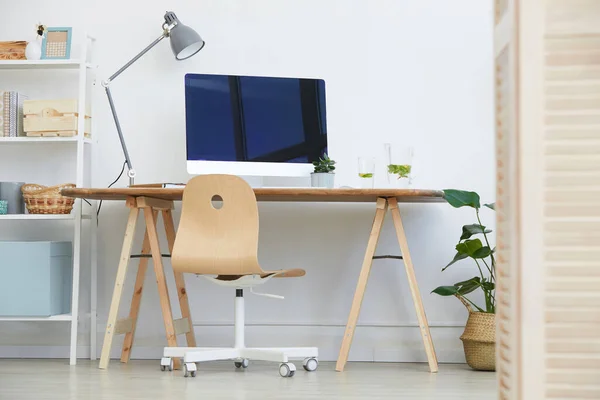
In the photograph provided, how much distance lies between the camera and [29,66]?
3855 millimetres

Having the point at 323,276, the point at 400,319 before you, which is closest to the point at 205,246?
the point at 323,276

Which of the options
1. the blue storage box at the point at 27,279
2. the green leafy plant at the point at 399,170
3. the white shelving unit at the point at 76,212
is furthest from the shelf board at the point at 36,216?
the green leafy plant at the point at 399,170

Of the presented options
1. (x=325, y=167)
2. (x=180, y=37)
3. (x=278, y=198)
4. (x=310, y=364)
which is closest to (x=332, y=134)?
(x=325, y=167)

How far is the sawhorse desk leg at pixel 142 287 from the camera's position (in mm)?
3404

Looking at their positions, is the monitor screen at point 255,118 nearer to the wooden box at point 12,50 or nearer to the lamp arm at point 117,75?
the lamp arm at point 117,75

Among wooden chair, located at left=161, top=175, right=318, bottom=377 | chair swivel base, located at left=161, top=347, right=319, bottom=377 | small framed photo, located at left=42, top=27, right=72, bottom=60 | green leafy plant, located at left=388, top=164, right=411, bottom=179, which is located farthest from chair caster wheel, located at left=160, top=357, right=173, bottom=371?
small framed photo, located at left=42, top=27, right=72, bottom=60

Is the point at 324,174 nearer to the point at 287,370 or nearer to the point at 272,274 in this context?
the point at 272,274

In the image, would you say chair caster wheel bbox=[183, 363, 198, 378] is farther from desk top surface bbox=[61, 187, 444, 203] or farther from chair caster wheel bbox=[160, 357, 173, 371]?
desk top surface bbox=[61, 187, 444, 203]

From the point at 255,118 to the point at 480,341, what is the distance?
1371mm

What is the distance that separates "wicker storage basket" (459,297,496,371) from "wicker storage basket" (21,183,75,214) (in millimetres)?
1852

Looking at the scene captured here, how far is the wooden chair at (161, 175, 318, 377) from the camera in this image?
311 cm

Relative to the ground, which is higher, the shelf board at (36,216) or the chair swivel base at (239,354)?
the shelf board at (36,216)

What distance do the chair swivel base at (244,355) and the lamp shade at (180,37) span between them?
1.37 meters

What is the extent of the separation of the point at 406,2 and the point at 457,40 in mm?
300
